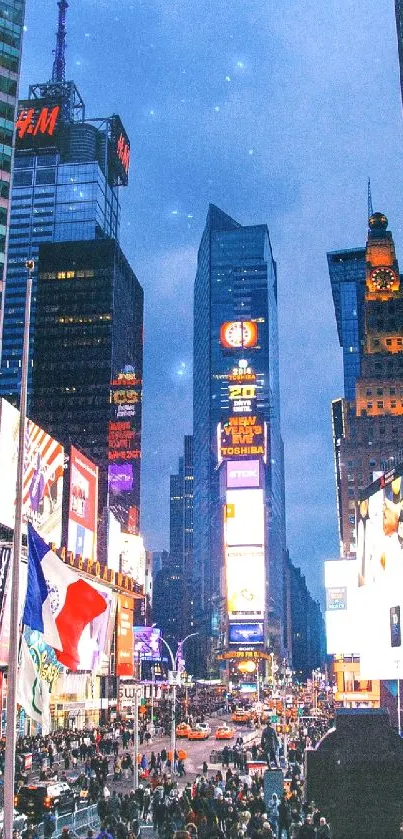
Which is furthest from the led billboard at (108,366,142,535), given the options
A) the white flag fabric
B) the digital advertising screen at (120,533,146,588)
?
the white flag fabric

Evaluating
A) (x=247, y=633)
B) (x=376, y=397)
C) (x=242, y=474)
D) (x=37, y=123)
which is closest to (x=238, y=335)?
(x=376, y=397)

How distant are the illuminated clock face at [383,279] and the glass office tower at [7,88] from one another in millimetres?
76314

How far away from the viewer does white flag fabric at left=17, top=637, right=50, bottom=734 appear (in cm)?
1357

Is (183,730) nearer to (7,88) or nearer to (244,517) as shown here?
(7,88)

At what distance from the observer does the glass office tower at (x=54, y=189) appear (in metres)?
188

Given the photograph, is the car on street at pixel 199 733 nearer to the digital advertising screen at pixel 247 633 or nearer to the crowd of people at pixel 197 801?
the crowd of people at pixel 197 801

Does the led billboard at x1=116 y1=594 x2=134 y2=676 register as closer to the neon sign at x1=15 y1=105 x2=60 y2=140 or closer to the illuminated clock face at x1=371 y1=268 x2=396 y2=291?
the illuminated clock face at x1=371 y1=268 x2=396 y2=291

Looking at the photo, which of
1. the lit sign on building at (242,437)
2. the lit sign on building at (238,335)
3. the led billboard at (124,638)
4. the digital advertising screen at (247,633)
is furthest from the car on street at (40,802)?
the lit sign on building at (238,335)

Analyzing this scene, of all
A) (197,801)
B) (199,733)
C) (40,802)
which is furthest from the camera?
(199,733)

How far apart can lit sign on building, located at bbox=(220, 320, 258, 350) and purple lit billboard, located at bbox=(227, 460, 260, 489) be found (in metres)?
26.2

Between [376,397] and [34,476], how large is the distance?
287ft

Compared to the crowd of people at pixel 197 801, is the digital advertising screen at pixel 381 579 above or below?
above

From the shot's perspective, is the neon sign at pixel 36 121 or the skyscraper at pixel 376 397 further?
the neon sign at pixel 36 121

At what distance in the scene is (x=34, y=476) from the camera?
2655 inches
